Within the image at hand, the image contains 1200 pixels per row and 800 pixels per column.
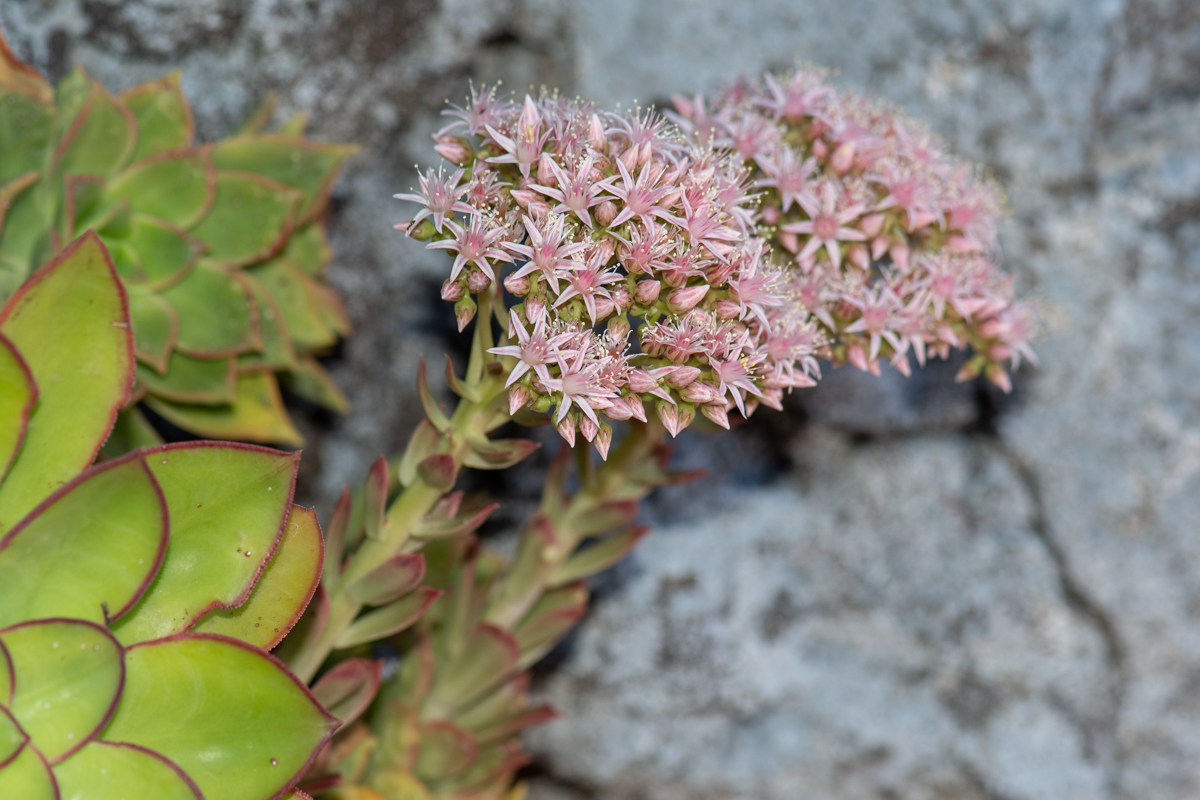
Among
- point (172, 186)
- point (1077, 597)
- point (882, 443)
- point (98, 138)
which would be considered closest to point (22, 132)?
point (98, 138)

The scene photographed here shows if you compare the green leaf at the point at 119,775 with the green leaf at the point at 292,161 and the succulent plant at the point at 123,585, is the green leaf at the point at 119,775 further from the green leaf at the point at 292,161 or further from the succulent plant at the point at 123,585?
the green leaf at the point at 292,161

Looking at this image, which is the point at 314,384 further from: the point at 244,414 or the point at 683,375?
the point at 683,375

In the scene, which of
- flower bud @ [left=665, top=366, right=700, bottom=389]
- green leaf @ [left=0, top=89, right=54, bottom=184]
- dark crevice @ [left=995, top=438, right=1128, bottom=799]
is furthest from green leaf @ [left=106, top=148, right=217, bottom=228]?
dark crevice @ [left=995, top=438, right=1128, bottom=799]

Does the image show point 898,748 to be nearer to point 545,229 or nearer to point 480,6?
point 545,229

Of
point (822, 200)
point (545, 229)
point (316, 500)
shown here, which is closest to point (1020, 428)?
point (822, 200)

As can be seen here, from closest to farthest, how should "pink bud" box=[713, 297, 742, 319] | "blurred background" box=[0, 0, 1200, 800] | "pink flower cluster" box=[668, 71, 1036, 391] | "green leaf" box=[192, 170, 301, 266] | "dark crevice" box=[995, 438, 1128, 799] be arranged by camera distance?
"pink bud" box=[713, 297, 742, 319], "pink flower cluster" box=[668, 71, 1036, 391], "green leaf" box=[192, 170, 301, 266], "blurred background" box=[0, 0, 1200, 800], "dark crevice" box=[995, 438, 1128, 799]

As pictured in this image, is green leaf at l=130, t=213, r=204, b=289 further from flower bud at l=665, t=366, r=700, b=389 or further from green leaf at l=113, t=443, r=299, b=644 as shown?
flower bud at l=665, t=366, r=700, b=389

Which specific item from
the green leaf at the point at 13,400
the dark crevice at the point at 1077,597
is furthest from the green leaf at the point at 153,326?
the dark crevice at the point at 1077,597

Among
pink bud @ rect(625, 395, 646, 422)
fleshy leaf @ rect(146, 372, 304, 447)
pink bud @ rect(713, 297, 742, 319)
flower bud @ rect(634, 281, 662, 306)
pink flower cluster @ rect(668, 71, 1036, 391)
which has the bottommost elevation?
fleshy leaf @ rect(146, 372, 304, 447)
